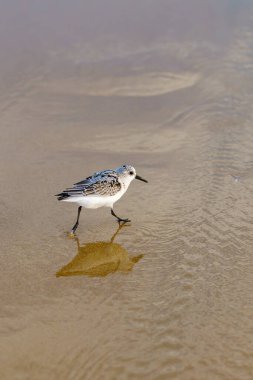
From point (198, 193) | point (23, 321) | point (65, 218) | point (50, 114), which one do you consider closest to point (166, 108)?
point (50, 114)

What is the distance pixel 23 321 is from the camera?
4293 millimetres

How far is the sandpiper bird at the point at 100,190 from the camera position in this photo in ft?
18.3

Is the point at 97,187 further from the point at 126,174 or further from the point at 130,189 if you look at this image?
the point at 130,189

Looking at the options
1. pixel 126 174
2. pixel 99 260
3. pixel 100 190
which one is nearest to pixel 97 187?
pixel 100 190

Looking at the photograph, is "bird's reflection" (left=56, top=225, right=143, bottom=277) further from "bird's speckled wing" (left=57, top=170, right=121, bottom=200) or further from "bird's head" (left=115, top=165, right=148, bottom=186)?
"bird's head" (left=115, top=165, right=148, bottom=186)

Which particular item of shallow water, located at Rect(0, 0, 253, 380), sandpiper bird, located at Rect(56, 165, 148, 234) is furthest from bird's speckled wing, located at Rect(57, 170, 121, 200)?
shallow water, located at Rect(0, 0, 253, 380)

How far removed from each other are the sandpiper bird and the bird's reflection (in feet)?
0.96

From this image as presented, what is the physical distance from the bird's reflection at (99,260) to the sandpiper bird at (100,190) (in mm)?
293

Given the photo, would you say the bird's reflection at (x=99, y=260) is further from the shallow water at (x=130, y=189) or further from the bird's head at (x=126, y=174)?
the bird's head at (x=126, y=174)

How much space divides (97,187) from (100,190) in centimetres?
8

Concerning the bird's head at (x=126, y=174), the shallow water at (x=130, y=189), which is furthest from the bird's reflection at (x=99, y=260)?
the bird's head at (x=126, y=174)

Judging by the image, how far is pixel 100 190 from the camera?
18.7ft

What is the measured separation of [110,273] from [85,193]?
934mm

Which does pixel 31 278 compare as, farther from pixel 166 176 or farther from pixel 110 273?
pixel 166 176
